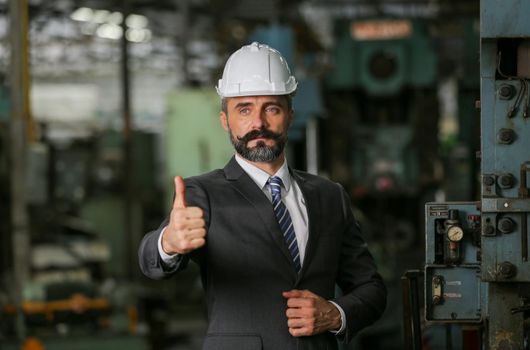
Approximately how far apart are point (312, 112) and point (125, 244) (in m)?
3.40

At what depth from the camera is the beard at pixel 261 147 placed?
3184 millimetres

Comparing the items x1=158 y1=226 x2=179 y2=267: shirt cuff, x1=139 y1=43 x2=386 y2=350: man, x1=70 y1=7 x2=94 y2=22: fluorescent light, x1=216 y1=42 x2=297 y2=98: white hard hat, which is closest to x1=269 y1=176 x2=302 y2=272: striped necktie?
x1=139 y1=43 x2=386 y2=350: man

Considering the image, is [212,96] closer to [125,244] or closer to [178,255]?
[125,244]

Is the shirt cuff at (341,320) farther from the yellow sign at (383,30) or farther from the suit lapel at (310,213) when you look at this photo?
the yellow sign at (383,30)

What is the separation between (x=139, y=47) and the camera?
30.1 meters

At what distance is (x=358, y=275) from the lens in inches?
132

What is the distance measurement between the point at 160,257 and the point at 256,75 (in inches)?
26.8

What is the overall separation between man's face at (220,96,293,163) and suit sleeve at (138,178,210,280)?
19 centimetres

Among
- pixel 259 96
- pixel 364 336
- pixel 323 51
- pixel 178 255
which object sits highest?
pixel 323 51

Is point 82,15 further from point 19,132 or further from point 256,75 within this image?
point 256,75

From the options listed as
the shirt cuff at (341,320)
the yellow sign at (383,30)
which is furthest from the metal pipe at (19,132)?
the shirt cuff at (341,320)

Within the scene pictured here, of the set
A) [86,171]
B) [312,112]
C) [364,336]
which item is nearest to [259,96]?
[364,336]

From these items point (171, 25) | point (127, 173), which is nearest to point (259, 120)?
point (127, 173)

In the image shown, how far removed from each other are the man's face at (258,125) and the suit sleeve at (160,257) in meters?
0.19
